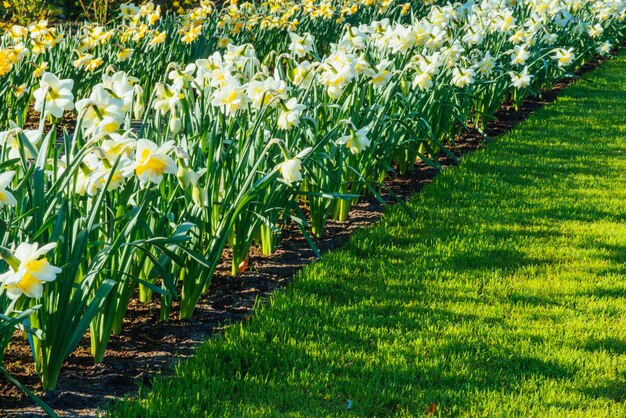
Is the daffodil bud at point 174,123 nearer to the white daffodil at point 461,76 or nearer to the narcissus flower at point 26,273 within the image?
the narcissus flower at point 26,273

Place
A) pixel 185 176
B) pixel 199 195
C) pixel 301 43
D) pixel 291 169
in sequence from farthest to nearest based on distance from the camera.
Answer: pixel 301 43 → pixel 291 169 → pixel 199 195 → pixel 185 176

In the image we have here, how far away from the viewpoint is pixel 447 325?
9.28ft

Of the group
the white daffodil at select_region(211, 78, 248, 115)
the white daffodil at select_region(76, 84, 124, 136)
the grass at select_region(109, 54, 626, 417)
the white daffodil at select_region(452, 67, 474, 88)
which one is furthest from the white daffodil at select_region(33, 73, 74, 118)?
the white daffodil at select_region(452, 67, 474, 88)

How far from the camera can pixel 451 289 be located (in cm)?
315

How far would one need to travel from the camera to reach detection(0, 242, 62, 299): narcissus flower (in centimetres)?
172

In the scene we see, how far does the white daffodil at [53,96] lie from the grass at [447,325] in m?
0.92

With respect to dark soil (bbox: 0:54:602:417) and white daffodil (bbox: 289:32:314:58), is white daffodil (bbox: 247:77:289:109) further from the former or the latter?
white daffodil (bbox: 289:32:314:58)

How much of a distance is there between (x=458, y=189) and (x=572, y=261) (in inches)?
41.7

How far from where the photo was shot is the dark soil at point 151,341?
2.30 meters

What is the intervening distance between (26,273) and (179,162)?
705mm

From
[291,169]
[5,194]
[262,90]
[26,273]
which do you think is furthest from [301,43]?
[26,273]

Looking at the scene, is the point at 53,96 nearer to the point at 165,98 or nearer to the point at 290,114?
the point at 165,98

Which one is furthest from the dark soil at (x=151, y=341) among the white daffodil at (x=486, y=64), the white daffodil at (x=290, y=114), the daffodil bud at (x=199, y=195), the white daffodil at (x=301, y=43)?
the white daffodil at (x=486, y=64)

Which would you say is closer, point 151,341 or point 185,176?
point 185,176
